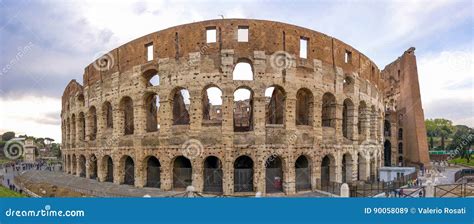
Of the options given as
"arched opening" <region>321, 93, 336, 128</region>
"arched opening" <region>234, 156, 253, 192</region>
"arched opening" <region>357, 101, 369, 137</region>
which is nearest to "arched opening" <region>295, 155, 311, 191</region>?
"arched opening" <region>234, 156, 253, 192</region>

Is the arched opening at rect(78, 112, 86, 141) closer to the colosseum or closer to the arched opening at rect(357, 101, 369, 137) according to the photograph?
the colosseum

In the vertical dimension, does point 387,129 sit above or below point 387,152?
above

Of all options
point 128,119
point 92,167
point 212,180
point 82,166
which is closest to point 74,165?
point 82,166

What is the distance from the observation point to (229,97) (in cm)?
1576

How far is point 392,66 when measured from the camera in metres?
37.3

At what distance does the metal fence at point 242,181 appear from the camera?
15.8 metres

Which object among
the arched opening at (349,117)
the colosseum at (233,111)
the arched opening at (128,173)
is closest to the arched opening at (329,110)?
the colosseum at (233,111)

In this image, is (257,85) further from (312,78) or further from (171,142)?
(171,142)

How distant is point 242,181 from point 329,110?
7713 millimetres

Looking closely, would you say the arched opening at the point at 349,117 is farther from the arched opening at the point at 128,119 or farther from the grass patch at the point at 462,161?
the grass patch at the point at 462,161

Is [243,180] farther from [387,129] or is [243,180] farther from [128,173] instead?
[387,129]

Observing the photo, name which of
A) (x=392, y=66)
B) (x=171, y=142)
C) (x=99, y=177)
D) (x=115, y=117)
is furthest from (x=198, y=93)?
(x=392, y=66)

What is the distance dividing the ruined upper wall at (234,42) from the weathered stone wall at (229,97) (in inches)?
2.2

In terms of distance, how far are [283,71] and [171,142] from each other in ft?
24.7
